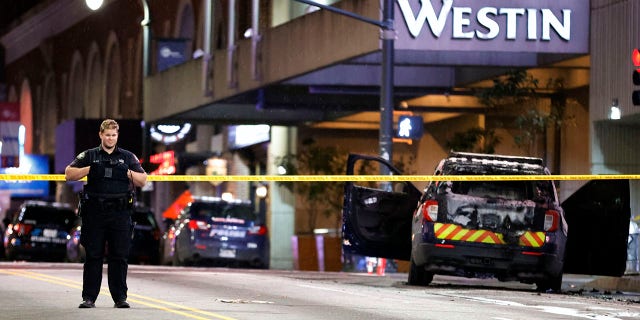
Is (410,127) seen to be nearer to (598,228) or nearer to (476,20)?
(476,20)

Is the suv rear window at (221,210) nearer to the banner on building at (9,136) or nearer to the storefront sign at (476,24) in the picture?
the storefront sign at (476,24)

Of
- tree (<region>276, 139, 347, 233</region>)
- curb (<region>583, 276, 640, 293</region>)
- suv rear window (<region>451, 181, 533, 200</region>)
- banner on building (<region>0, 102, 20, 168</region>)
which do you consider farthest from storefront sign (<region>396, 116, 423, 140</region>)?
banner on building (<region>0, 102, 20, 168</region>)

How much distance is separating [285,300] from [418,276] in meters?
4.53

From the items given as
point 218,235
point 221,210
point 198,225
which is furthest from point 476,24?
point 198,225

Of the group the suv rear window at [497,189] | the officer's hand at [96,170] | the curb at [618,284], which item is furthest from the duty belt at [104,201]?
the curb at [618,284]

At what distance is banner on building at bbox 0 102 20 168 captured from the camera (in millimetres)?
55031

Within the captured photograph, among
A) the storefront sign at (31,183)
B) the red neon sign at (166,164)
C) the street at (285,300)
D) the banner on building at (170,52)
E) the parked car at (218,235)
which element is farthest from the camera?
the storefront sign at (31,183)

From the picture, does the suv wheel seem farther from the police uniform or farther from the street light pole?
the street light pole

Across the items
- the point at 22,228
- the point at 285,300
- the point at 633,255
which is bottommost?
the point at 285,300

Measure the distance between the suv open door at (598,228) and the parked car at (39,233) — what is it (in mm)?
18407

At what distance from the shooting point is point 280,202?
148 feet

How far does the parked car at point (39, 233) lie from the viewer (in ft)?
121

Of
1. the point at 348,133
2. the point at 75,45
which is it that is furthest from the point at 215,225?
the point at 75,45

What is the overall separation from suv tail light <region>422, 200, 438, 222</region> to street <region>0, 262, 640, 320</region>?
3.07 ft
